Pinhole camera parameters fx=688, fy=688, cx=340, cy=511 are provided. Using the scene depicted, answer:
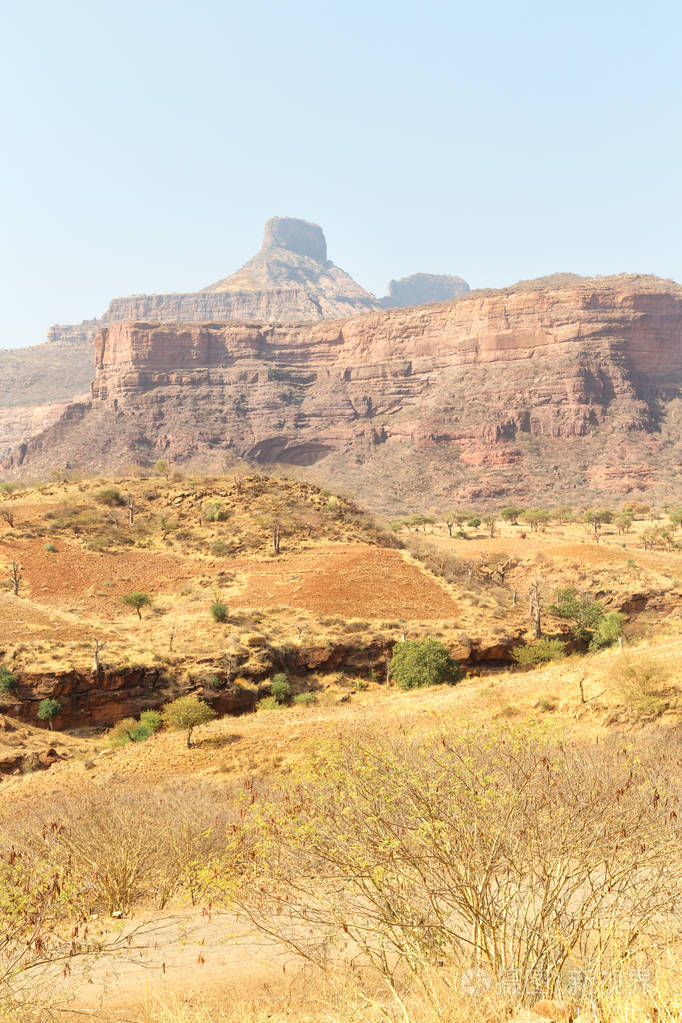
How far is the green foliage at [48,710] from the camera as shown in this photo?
22.9 m

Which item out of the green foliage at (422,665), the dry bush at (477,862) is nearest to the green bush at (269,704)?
the green foliage at (422,665)

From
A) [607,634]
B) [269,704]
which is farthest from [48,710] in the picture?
[607,634]

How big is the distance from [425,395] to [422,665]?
101810 mm

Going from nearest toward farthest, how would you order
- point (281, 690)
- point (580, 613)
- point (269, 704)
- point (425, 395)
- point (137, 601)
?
point (269, 704), point (281, 690), point (137, 601), point (580, 613), point (425, 395)

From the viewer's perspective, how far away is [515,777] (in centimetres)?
739

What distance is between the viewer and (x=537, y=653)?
95.0ft

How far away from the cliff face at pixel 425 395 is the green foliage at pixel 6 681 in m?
75.9

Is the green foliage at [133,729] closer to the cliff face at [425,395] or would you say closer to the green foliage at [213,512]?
the green foliage at [213,512]

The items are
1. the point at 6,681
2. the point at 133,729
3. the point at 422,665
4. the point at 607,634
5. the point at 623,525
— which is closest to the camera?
the point at 133,729

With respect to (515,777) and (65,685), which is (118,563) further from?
(515,777)

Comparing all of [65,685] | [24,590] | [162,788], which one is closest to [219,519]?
[24,590]

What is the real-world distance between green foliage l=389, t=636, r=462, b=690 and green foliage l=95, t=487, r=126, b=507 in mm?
25106

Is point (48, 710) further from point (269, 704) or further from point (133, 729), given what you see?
point (269, 704)

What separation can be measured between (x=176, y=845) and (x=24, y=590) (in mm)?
24817
